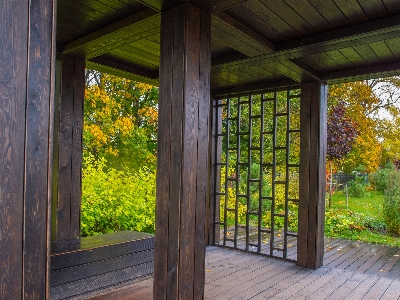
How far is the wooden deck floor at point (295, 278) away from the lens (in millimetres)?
3312

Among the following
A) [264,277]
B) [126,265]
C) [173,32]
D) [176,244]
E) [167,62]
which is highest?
[173,32]

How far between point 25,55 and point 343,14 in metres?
2.28

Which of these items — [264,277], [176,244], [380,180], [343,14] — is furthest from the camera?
[380,180]

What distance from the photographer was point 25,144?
1188 mm

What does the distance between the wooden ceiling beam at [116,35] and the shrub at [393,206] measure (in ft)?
18.1

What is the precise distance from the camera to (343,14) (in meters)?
2.55

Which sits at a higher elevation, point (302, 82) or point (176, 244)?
point (302, 82)

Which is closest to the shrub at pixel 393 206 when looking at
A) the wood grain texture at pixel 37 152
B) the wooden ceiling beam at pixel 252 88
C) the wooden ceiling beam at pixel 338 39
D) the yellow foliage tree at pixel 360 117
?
the yellow foliage tree at pixel 360 117

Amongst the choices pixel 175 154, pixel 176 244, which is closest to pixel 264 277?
pixel 176 244

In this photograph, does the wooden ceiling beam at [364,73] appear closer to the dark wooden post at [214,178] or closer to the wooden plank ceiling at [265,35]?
the wooden plank ceiling at [265,35]

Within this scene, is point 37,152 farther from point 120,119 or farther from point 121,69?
point 120,119

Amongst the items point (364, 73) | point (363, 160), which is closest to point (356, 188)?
point (363, 160)

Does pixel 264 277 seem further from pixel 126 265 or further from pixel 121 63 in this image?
pixel 121 63

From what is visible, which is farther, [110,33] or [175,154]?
[110,33]
